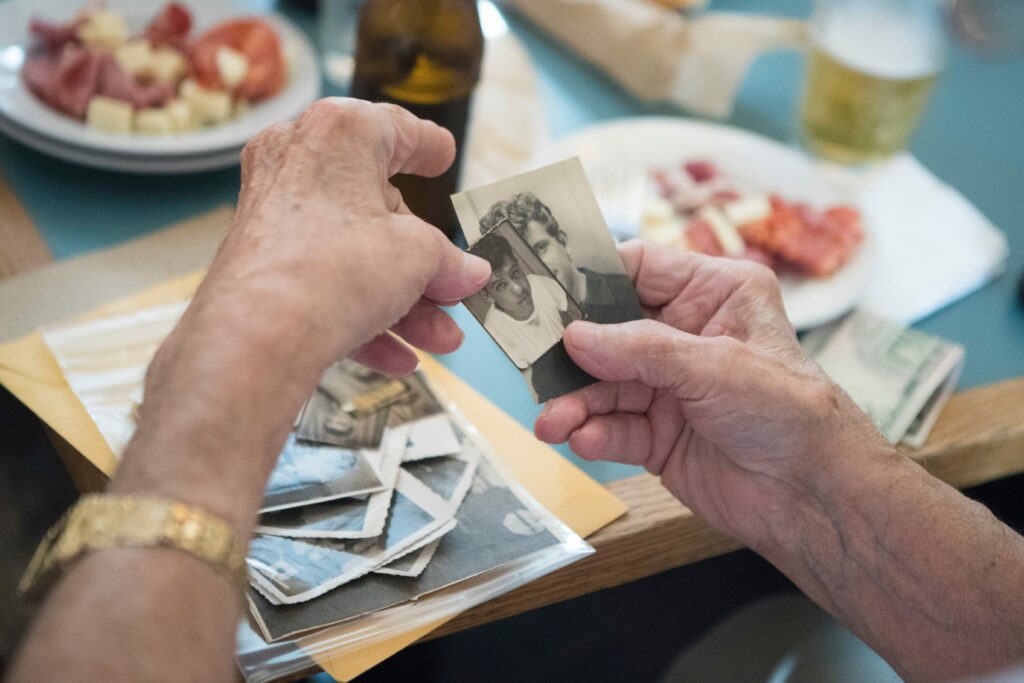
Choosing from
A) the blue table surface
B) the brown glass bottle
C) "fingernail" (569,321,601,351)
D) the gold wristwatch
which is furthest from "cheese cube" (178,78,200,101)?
the gold wristwatch

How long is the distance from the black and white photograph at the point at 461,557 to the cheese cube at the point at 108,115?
613 millimetres

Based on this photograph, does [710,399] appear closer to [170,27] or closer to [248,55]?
[248,55]

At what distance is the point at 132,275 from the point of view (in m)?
1.06

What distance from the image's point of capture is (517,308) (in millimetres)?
832

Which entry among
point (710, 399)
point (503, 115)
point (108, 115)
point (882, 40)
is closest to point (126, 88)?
point (108, 115)

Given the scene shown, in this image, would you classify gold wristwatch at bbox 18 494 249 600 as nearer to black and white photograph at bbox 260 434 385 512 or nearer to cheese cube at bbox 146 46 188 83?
black and white photograph at bbox 260 434 385 512

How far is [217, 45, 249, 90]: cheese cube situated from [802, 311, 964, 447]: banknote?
78 cm

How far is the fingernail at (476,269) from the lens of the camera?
772 mm

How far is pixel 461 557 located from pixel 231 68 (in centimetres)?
75

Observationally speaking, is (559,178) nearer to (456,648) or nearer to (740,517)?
(740,517)

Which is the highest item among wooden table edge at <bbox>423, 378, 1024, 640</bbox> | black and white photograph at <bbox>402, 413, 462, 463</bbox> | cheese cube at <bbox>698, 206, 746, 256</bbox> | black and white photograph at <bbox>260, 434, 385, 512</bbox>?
cheese cube at <bbox>698, 206, 746, 256</bbox>

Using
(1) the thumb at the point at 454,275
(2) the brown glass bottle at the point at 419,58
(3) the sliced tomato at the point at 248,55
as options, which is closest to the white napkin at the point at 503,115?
(2) the brown glass bottle at the point at 419,58

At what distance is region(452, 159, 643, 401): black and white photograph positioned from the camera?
32.7 inches

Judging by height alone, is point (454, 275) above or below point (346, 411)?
above
